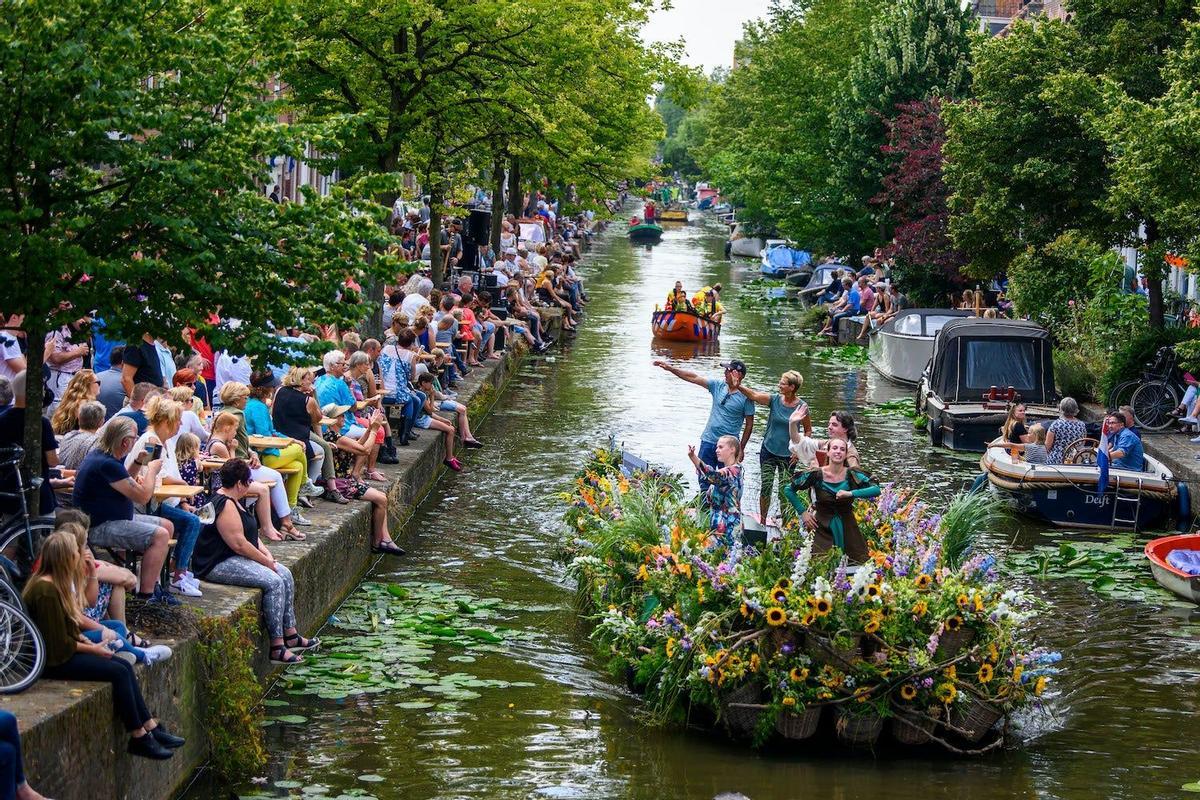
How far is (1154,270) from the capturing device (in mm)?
25906

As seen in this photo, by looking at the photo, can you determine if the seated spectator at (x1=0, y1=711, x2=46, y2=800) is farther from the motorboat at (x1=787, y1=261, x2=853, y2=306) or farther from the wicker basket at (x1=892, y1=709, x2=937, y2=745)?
the motorboat at (x1=787, y1=261, x2=853, y2=306)

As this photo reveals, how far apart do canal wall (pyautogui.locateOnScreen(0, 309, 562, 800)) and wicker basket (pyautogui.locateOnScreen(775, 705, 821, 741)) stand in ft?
11.4

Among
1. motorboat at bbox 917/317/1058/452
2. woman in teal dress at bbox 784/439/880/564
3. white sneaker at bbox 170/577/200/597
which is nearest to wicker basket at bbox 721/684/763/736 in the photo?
woman in teal dress at bbox 784/439/880/564

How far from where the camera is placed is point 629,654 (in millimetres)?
11969

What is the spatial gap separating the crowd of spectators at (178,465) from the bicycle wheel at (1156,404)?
384 inches

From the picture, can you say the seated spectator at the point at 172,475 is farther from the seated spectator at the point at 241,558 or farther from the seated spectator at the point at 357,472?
the seated spectator at the point at 357,472

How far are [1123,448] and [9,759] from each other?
15.4 metres

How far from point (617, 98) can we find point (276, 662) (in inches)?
948

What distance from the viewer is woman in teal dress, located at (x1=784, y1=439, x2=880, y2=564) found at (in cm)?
1221

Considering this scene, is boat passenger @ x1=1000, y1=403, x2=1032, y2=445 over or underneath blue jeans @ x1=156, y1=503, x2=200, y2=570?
underneath

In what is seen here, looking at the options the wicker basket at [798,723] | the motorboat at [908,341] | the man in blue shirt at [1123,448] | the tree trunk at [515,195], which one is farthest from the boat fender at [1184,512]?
the tree trunk at [515,195]

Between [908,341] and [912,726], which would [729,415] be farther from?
[908,341]

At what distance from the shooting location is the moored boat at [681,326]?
3825 centimetres

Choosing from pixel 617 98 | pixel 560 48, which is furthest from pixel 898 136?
pixel 560 48
